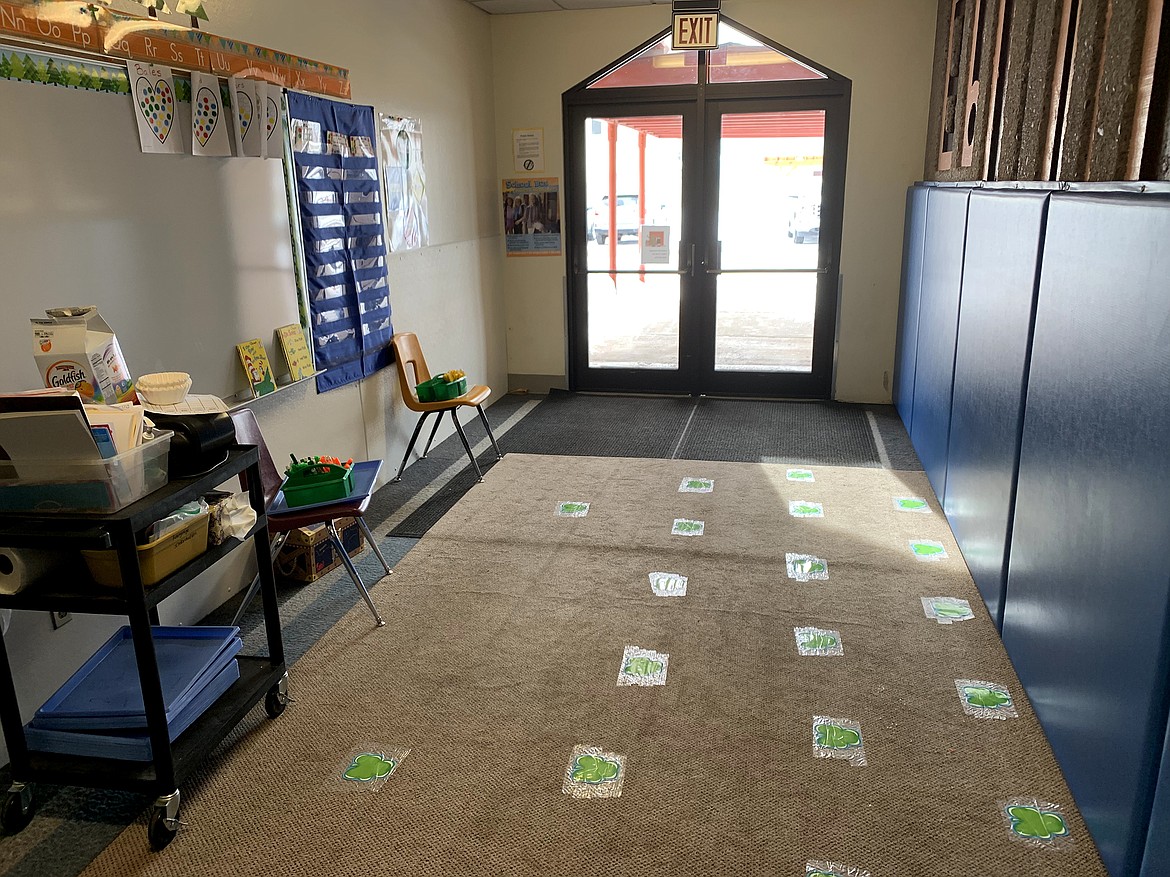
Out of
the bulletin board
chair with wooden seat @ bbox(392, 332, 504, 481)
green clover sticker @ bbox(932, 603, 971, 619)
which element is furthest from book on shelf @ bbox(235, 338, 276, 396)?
green clover sticker @ bbox(932, 603, 971, 619)

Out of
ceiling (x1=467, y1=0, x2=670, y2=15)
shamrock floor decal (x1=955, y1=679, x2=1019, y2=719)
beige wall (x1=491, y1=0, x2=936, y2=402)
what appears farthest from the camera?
ceiling (x1=467, y1=0, x2=670, y2=15)

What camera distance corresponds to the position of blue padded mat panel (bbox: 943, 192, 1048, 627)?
108 inches

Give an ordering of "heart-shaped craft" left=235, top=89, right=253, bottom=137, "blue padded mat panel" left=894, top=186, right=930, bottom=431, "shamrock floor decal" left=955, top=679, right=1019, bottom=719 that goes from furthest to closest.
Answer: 1. "blue padded mat panel" left=894, top=186, right=930, bottom=431
2. "heart-shaped craft" left=235, top=89, right=253, bottom=137
3. "shamrock floor decal" left=955, top=679, right=1019, bottom=719

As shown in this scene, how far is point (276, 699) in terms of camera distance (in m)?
2.59

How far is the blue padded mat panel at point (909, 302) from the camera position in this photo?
5.04m

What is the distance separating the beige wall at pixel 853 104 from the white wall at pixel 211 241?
0.67 m

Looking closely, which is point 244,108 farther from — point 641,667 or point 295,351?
point 641,667

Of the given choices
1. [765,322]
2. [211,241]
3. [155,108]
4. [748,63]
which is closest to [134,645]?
[211,241]

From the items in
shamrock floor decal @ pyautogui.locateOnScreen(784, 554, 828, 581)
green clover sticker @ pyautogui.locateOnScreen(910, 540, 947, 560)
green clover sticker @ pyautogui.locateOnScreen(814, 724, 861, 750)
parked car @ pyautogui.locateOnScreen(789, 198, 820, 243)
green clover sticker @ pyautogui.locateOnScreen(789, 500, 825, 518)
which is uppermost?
parked car @ pyautogui.locateOnScreen(789, 198, 820, 243)

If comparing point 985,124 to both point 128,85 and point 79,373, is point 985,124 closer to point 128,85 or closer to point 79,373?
point 128,85

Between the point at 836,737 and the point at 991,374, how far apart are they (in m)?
1.50

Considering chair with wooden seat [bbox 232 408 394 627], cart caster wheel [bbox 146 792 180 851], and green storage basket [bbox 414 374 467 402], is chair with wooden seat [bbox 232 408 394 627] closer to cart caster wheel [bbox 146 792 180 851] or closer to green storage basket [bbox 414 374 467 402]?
cart caster wheel [bbox 146 792 180 851]

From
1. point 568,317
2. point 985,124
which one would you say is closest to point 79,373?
point 985,124

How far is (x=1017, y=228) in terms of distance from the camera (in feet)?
9.34
